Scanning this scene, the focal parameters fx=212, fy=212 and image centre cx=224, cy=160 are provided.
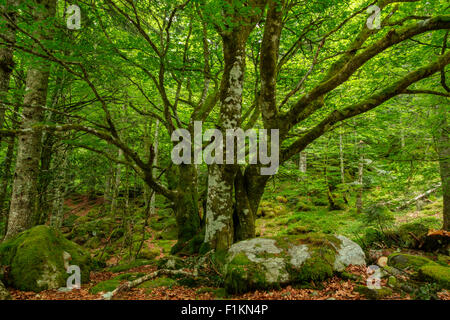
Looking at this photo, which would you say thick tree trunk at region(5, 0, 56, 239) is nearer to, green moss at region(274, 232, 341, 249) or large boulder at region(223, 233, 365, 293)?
large boulder at region(223, 233, 365, 293)

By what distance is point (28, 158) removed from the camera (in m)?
4.73

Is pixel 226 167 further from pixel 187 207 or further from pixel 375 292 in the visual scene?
pixel 375 292

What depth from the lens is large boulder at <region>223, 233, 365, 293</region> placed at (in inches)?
125

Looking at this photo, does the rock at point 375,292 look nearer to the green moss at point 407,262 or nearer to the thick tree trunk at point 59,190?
the green moss at point 407,262

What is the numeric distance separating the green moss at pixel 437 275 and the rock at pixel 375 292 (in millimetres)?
785

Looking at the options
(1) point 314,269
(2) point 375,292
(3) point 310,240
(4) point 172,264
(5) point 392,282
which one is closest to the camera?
(2) point 375,292

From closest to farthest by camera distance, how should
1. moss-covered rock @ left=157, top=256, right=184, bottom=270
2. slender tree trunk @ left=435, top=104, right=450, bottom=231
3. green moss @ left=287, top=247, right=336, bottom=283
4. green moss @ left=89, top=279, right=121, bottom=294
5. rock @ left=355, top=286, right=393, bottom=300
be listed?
1. rock @ left=355, top=286, right=393, bottom=300
2. green moss @ left=287, top=247, right=336, bottom=283
3. green moss @ left=89, top=279, right=121, bottom=294
4. moss-covered rock @ left=157, top=256, right=184, bottom=270
5. slender tree trunk @ left=435, top=104, right=450, bottom=231

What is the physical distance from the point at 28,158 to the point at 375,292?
6884 millimetres

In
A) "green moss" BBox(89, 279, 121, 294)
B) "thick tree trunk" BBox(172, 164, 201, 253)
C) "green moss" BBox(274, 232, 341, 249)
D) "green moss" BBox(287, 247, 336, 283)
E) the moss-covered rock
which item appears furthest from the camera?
"thick tree trunk" BBox(172, 164, 201, 253)

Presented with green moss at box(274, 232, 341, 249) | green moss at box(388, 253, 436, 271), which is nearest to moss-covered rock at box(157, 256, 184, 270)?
green moss at box(274, 232, 341, 249)

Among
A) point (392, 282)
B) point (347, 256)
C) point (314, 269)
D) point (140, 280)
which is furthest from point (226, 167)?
point (392, 282)

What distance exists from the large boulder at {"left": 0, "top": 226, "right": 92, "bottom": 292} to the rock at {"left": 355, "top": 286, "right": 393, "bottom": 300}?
4868 mm
